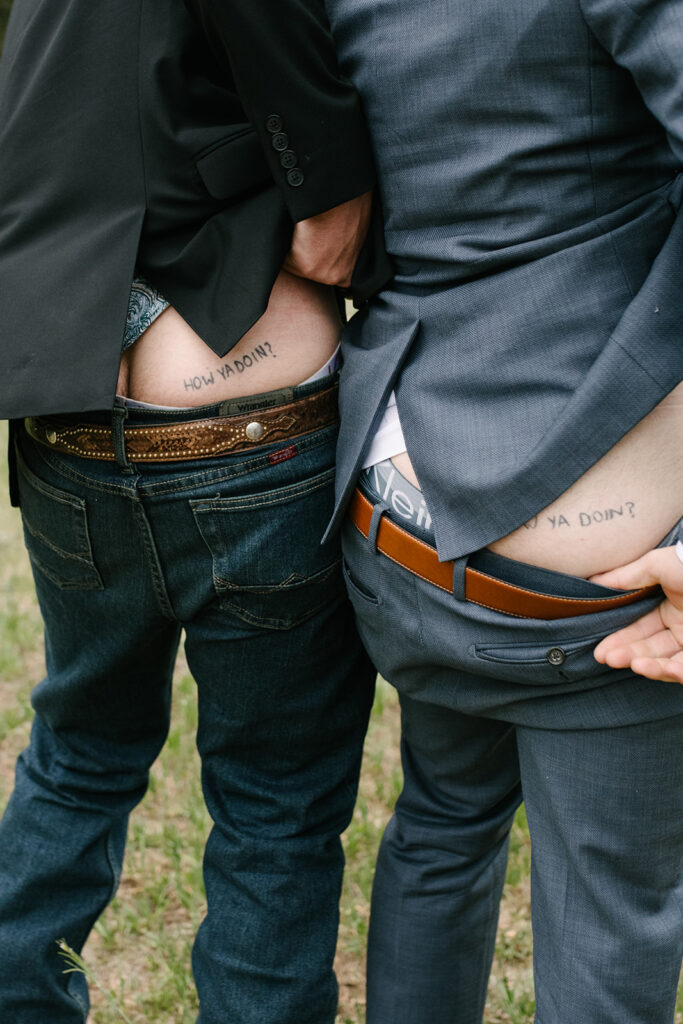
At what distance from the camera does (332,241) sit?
1475mm

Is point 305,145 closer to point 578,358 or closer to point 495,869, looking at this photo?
point 578,358

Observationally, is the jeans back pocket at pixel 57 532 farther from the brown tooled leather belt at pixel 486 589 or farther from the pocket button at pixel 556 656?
the pocket button at pixel 556 656

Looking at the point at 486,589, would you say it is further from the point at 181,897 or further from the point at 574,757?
the point at 181,897

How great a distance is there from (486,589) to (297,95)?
2.13 ft

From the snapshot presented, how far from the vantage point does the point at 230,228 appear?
1.44 metres

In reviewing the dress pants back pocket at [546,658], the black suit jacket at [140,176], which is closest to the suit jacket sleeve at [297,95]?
the black suit jacket at [140,176]

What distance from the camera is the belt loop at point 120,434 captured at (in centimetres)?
146

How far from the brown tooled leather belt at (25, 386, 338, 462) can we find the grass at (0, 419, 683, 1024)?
0.89m

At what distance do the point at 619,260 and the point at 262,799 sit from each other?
3.17 feet

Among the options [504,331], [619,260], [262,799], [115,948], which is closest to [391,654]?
[262,799]

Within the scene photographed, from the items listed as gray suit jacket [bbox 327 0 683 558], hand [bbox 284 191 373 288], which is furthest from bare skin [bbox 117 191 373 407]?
gray suit jacket [bbox 327 0 683 558]

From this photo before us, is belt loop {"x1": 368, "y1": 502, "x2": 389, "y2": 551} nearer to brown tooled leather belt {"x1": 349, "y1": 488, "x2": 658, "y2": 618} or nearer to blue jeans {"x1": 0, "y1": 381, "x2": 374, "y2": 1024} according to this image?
brown tooled leather belt {"x1": 349, "y1": 488, "x2": 658, "y2": 618}

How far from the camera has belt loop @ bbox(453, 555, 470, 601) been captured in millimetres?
1345

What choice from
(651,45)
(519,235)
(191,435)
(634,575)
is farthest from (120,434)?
(651,45)
